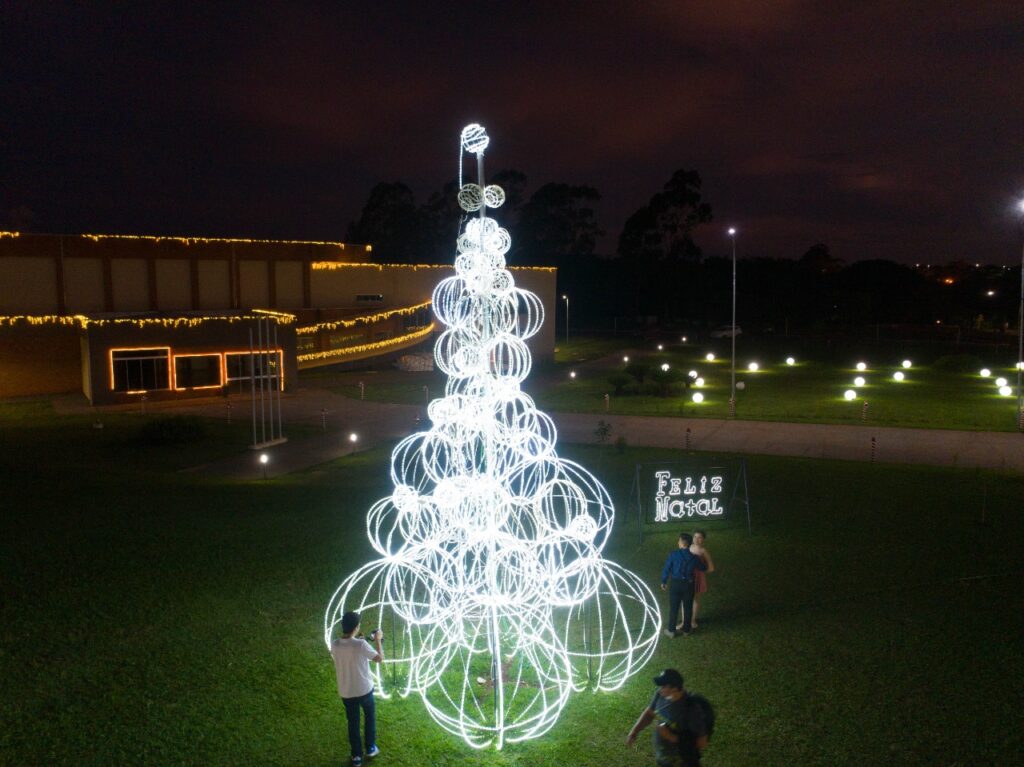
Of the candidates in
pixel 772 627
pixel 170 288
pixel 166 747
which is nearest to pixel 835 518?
pixel 772 627

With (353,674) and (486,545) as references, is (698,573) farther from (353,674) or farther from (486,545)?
(353,674)

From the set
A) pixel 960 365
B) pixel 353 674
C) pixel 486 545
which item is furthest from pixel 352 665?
pixel 960 365

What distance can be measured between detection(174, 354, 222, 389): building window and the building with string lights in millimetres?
42

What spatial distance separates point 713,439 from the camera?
2120 centimetres

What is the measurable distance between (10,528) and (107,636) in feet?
16.6

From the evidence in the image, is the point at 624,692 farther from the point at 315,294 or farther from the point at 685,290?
the point at 685,290

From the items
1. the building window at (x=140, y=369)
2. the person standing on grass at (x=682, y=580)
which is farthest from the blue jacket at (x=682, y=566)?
the building window at (x=140, y=369)

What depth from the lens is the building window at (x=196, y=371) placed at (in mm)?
30969

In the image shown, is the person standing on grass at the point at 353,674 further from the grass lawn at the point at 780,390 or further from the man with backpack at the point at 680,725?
the grass lawn at the point at 780,390

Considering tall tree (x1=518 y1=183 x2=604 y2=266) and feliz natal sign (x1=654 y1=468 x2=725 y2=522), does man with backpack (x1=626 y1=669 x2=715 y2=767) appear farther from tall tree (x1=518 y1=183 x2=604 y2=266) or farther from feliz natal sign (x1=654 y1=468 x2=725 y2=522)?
tall tree (x1=518 y1=183 x2=604 y2=266)

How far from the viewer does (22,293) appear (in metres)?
33.1

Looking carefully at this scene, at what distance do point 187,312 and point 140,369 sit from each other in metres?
4.61

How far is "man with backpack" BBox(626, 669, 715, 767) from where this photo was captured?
17.3 ft

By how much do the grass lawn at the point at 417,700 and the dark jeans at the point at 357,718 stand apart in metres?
0.20
